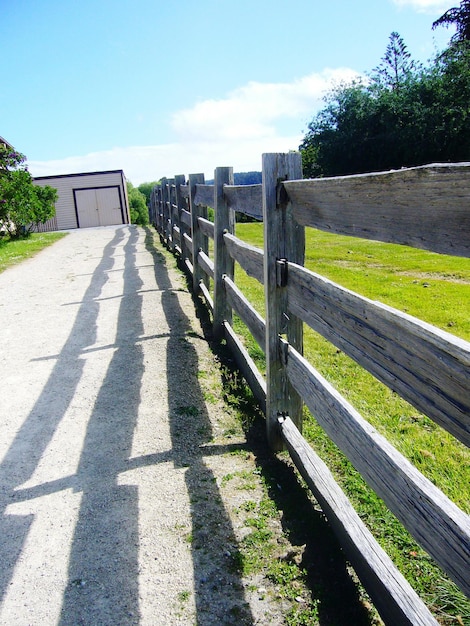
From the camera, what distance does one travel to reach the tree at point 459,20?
37.5m

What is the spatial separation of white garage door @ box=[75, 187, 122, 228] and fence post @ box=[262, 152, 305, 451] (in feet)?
110

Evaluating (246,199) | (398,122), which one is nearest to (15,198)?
(246,199)

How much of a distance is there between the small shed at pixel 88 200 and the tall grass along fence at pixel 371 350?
33.0m

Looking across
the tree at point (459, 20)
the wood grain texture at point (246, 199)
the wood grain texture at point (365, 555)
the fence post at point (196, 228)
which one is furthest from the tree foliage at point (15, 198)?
the tree at point (459, 20)

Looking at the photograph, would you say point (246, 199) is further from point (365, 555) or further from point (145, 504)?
point (365, 555)

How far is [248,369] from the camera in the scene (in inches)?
164

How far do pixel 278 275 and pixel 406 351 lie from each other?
1388mm

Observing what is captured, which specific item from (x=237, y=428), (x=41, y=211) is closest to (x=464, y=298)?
(x=237, y=428)

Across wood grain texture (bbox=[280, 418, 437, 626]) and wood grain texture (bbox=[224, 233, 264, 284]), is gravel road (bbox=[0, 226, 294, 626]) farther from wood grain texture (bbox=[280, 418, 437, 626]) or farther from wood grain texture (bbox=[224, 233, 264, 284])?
wood grain texture (bbox=[224, 233, 264, 284])

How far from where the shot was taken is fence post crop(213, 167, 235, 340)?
5195 millimetres

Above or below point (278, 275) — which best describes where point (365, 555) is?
below

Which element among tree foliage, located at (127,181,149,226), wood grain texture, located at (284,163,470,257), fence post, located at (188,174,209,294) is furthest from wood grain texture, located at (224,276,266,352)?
tree foliage, located at (127,181,149,226)

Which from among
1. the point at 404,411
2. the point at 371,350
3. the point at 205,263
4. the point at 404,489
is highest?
the point at 371,350

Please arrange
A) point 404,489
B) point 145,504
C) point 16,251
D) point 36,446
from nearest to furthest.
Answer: point 404,489 < point 145,504 < point 36,446 < point 16,251
